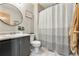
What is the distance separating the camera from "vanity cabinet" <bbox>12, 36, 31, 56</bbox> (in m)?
1.87

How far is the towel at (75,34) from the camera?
6.17 ft

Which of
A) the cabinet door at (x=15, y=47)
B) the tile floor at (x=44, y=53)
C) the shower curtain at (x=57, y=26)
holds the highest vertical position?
the shower curtain at (x=57, y=26)

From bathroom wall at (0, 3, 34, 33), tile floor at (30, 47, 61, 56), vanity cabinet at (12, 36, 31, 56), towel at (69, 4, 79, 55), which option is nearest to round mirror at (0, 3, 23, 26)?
bathroom wall at (0, 3, 34, 33)

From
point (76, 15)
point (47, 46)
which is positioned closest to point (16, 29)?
point (47, 46)

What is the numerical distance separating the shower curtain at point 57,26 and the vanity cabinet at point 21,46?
0.21 meters

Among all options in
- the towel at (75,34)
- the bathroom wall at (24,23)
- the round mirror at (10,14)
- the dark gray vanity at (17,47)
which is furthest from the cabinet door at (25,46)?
the towel at (75,34)

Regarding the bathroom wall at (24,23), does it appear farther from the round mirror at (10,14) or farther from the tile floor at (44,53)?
the tile floor at (44,53)

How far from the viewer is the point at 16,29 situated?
190cm

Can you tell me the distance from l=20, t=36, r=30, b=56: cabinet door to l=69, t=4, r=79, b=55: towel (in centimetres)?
62

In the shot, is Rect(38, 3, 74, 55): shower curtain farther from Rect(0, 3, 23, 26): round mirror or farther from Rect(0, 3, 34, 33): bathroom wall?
Rect(0, 3, 23, 26): round mirror

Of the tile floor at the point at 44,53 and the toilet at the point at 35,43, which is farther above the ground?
the toilet at the point at 35,43

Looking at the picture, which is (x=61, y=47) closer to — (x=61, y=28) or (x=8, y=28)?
(x=61, y=28)

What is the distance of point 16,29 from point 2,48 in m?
0.34

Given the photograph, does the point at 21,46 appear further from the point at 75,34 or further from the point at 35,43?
the point at 75,34
